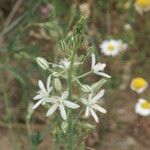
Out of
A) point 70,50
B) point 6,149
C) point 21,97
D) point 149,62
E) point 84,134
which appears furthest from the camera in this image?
point 149,62

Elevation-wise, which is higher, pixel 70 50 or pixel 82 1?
pixel 82 1

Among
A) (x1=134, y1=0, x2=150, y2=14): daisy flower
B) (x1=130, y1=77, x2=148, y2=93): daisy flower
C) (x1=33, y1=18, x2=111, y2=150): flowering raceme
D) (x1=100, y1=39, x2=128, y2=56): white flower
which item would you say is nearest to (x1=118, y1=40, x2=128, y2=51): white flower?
(x1=100, y1=39, x2=128, y2=56): white flower

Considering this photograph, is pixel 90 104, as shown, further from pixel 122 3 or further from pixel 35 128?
pixel 122 3

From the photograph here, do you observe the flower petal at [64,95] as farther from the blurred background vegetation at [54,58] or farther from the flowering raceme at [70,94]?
the blurred background vegetation at [54,58]

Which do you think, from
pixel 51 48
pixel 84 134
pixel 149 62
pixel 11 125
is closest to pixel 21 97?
pixel 11 125

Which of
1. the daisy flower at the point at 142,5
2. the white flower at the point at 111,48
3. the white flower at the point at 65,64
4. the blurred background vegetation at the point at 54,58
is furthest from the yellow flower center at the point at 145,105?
the white flower at the point at 65,64

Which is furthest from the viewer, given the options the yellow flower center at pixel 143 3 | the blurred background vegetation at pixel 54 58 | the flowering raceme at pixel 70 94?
the yellow flower center at pixel 143 3
